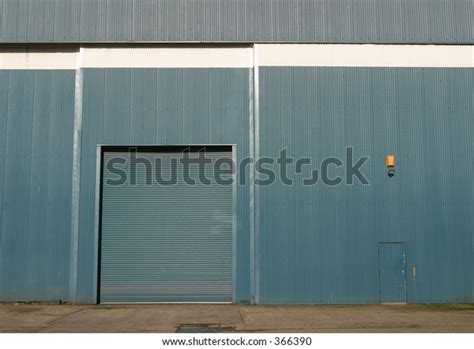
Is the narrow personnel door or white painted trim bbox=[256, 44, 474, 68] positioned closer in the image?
the narrow personnel door

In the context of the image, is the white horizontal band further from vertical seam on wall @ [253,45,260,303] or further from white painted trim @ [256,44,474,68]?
vertical seam on wall @ [253,45,260,303]

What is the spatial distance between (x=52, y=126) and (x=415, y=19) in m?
13.4

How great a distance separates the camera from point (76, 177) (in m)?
20.5

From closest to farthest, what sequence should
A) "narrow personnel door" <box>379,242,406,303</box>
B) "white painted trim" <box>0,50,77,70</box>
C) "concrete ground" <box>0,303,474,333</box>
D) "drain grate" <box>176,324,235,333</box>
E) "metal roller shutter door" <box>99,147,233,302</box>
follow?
1. "drain grate" <box>176,324,235,333</box>
2. "concrete ground" <box>0,303,474,333</box>
3. "narrow personnel door" <box>379,242,406,303</box>
4. "metal roller shutter door" <box>99,147,233,302</box>
5. "white painted trim" <box>0,50,77,70</box>

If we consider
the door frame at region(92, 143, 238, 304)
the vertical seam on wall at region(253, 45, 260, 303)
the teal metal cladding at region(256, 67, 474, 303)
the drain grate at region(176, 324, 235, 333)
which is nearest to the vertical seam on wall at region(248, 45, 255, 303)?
the vertical seam on wall at region(253, 45, 260, 303)

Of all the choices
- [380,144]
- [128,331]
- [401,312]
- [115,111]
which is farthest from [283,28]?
[128,331]

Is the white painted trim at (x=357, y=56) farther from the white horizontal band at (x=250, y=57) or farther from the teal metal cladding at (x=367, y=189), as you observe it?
the teal metal cladding at (x=367, y=189)

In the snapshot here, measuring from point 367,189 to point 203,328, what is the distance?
28.4 ft

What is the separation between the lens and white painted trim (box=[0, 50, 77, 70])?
2120 centimetres

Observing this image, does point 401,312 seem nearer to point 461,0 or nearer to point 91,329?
point 91,329

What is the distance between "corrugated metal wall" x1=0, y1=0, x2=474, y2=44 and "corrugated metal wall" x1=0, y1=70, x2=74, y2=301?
1780mm

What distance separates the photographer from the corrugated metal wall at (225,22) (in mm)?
20953

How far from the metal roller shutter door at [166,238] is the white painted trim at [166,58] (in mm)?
3160

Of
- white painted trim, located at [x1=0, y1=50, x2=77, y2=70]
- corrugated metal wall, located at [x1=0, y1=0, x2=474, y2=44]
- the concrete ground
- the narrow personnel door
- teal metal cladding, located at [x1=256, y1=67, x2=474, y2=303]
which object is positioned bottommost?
the concrete ground
